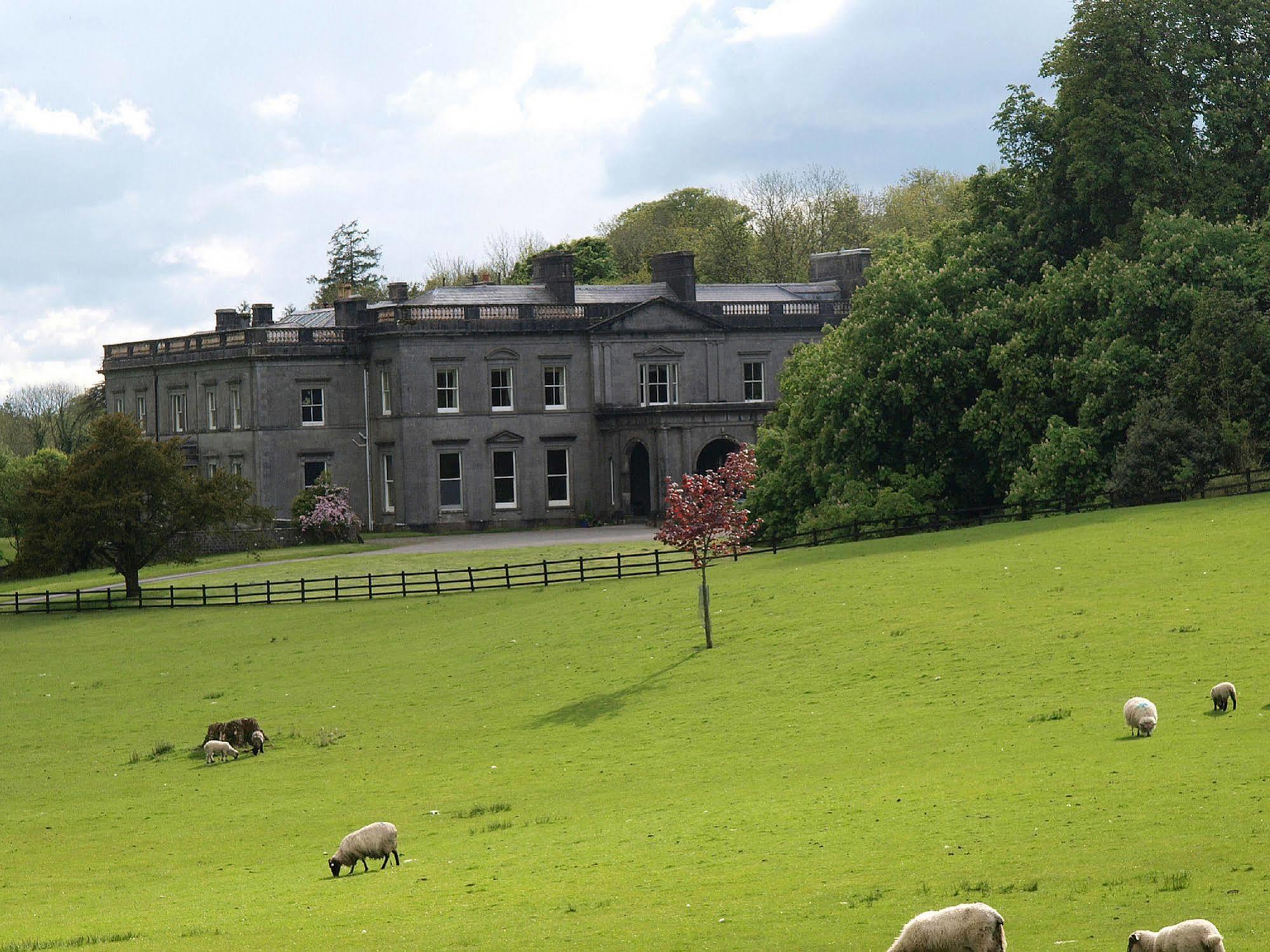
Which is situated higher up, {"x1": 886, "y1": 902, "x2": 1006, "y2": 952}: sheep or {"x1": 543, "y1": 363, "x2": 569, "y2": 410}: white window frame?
{"x1": 543, "y1": 363, "x2": 569, "y2": 410}: white window frame

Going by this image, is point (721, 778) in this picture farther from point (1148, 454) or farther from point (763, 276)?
point (763, 276)

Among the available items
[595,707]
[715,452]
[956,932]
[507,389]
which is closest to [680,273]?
[715,452]

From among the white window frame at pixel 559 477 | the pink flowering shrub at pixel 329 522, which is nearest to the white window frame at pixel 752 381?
the white window frame at pixel 559 477

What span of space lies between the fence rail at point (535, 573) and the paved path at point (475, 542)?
13.0ft

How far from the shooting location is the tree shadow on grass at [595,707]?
1141 inches

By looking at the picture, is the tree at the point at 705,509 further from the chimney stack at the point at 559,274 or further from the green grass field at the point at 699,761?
the chimney stack at the point at 559,274

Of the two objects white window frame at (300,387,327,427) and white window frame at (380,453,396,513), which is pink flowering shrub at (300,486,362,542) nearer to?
white window frame at (380,453,396,513)

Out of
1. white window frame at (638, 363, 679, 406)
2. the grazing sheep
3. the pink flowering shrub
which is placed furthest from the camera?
white window frame at (638, 363, 679, 406)

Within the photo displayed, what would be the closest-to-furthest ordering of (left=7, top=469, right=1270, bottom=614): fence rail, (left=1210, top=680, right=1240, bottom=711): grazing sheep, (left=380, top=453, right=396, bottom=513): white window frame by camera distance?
(left=1210, top=680, right=1240, bottom=711): grazing sheep → (left=7, top=469, right=1270, bottom=614): fence rail → (left=380, top=453, right=396, bottom=513): white window frame

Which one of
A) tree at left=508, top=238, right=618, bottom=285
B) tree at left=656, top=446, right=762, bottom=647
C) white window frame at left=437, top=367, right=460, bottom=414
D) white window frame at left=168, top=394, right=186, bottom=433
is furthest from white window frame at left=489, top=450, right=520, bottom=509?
tree at left=656, top=446, right=762, bottom=647

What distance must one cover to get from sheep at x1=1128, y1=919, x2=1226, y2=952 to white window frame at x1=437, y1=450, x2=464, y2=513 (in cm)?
6568

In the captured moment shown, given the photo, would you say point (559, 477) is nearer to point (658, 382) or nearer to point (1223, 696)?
point (658, 382)

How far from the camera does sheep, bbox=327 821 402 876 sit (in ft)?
62.2

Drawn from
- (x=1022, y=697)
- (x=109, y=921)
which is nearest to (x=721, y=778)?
(x=1022, y=697)
